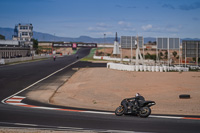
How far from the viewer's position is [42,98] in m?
23.4

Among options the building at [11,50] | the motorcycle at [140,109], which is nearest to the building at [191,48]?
the motorcycle at [140,109]

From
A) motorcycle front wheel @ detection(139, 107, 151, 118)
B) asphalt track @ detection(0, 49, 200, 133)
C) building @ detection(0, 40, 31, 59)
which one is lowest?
asphalt track @ detection(0, 49, 200, 133)

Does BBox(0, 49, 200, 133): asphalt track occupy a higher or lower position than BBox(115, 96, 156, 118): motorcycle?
lower

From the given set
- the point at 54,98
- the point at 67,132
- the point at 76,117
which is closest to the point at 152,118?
the point at 76,117

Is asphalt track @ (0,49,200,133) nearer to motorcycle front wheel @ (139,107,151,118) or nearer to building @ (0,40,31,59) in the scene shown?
motorcycle front wheel @ (139,107,151,118)

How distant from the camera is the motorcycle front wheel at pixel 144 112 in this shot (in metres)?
14.9

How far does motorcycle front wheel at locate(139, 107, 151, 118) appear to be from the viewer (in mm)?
14859

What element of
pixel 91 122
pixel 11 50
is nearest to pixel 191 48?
pixel 91 122

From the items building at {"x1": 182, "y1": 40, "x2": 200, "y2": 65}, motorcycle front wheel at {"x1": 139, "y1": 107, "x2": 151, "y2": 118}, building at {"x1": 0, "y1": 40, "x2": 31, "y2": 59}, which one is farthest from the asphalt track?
building at {"x1": 0, "y1": 40, "x2": 31, "y2": 59}

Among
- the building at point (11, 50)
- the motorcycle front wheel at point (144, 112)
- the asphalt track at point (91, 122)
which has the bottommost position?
the asphalt track at point (91, 122)

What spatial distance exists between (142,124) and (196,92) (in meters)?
12.7

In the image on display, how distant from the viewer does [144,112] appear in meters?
15.0

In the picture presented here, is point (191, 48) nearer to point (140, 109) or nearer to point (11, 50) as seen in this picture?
point (140, 109)

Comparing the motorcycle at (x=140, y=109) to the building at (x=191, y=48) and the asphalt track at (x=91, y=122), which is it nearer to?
the asphalt track at (x=91, y=122)
